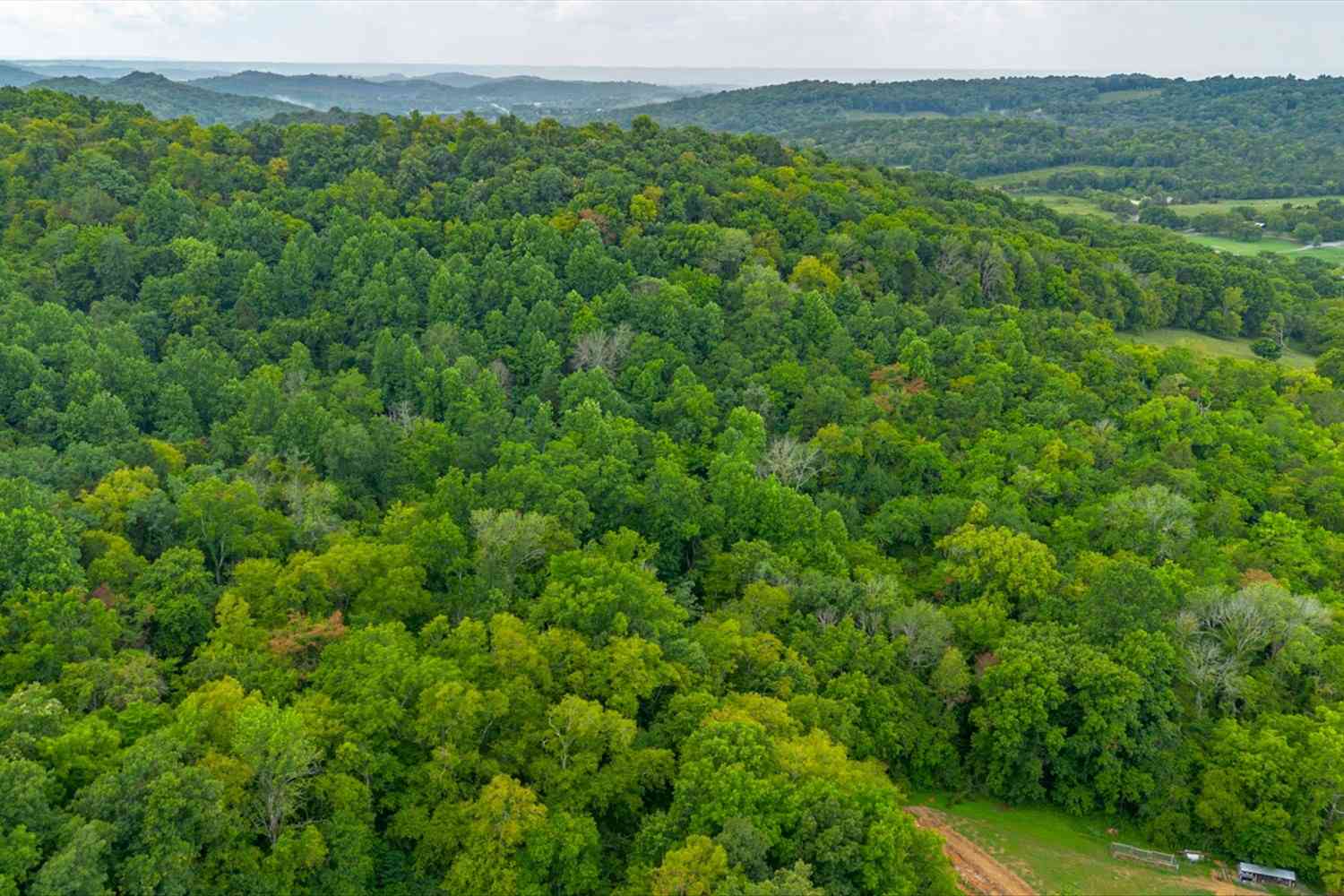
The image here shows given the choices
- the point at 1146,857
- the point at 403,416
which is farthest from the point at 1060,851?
the point at 403,416

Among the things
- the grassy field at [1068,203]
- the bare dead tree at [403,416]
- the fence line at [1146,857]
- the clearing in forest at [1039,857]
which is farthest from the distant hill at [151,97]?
the fence line at [1146,857]

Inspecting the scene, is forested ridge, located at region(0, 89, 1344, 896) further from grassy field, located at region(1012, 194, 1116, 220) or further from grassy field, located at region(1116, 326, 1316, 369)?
grassy field, located at region(1012, 194, 1116, 220)

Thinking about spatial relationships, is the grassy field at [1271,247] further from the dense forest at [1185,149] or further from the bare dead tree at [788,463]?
the bare dead tree at [788,463]

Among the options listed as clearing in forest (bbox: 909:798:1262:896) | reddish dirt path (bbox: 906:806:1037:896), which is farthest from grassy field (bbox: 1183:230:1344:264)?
reddish dirt path (bbox: 906:806:1037:896)

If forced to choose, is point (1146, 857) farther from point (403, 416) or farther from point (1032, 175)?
point (1032, 175)

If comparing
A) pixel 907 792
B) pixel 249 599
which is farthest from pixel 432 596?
pixel 907 792
